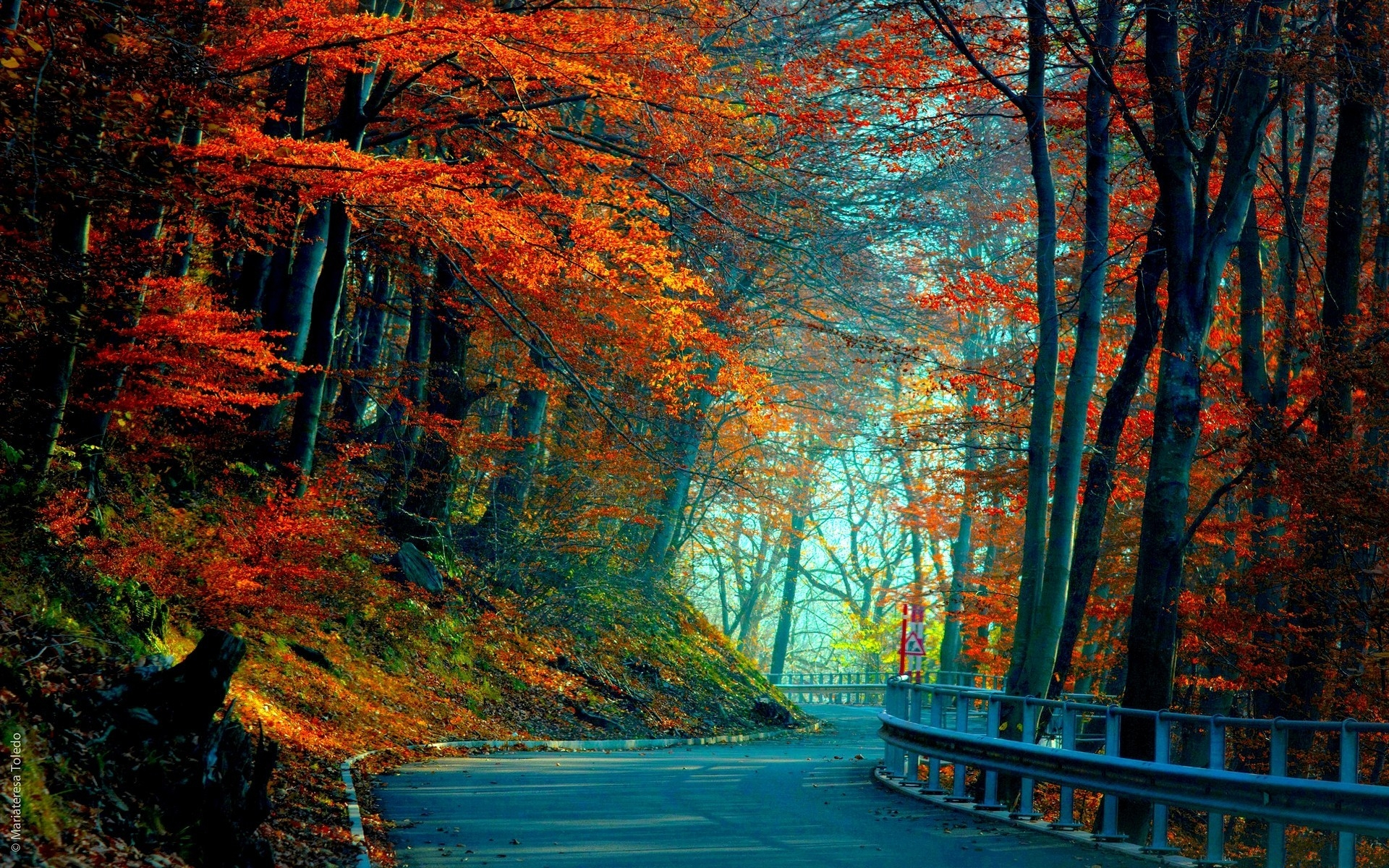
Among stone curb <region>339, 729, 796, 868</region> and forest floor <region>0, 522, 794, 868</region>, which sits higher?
forest floor <region>0, 522, 794, 868</region>

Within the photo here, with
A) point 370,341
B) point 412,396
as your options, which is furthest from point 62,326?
point 370,341

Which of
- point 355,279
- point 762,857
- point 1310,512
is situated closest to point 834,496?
point 355,279

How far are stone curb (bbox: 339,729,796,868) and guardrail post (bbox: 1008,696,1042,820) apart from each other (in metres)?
5.89

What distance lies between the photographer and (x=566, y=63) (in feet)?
49.7

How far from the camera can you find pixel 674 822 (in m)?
11.1

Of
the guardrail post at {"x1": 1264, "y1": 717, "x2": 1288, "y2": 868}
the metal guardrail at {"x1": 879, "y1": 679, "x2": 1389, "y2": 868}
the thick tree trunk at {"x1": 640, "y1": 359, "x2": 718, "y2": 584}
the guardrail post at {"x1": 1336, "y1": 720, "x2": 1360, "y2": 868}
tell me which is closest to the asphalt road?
the metal guardrail at {"x1": 879, "y1": 679, "x2": 1389, "y2": 868}

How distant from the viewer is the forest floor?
7156 millimetres

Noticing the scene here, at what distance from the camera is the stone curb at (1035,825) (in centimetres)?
927

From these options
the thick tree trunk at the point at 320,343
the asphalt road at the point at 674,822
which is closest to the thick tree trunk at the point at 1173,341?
the asphalt road at the point at 674,822

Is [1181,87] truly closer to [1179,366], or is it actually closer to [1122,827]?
[1179,366]

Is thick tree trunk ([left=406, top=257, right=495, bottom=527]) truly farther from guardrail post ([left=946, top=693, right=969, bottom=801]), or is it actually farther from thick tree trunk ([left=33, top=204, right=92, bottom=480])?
guardrail post ([left=946, top=693, right=969, bottom=801])

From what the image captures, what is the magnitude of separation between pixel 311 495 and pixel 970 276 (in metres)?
11.8

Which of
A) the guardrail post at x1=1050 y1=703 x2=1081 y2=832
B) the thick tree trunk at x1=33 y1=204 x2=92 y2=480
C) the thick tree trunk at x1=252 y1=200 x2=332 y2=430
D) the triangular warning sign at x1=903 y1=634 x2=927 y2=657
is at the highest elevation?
the thick tree trunk at x1=252 y1=200 x2=332 y2=430

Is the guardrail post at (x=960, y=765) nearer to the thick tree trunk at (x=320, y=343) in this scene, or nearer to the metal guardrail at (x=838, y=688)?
the thick tree trunk at (x=320, y=343)
